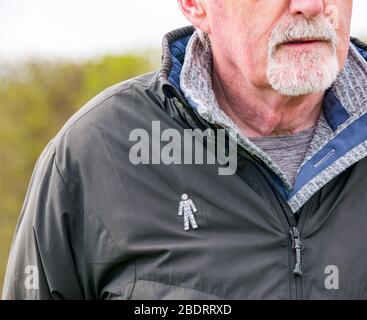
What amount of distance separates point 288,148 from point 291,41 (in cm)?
36

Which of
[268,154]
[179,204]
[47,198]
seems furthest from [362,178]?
[47,198]

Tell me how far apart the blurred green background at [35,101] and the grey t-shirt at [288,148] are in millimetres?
→ 6794

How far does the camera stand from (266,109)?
328 centimetres

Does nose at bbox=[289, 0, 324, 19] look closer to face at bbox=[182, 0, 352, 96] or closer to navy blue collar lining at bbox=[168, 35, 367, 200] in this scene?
face at bbox=[182, 0, 352, 96]

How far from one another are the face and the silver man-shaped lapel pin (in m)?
0.48

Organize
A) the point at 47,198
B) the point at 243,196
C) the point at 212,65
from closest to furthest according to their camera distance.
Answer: the point at 243,196 < the point at 47,198 < the point at 212,65

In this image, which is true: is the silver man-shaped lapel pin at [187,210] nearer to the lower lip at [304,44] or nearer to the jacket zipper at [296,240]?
the jacket zipper at [296,240]

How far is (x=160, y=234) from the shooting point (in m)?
3.03

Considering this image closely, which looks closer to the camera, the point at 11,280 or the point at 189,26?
the point at 11,280

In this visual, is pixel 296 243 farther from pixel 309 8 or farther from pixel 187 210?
pixel 309 8

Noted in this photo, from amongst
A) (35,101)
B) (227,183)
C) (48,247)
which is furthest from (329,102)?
(35,101)
